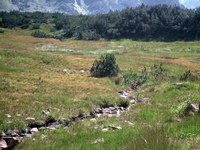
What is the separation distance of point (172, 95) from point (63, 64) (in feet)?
97.5

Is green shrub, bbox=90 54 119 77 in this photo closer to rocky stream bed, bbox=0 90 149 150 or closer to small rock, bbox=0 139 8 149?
rocky stream bed, bbox=0 90 149 150

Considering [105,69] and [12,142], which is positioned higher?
[12,142]

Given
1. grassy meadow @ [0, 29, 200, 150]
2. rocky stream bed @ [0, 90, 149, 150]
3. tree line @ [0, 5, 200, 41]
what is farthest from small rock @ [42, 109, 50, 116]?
tree line @ [0, 5, 200, 41]

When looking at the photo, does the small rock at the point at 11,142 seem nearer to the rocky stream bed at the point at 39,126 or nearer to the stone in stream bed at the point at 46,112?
the rocky stream bed at the point at 39,126

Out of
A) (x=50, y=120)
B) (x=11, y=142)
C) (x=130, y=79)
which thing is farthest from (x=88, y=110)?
(x=130, y=79)

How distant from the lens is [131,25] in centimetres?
14462

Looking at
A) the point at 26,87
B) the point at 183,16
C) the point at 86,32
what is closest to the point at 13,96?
the point at 26,87

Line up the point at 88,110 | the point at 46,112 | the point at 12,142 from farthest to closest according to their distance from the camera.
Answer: the point at 88,110, the point at 46,112, the point at 12,142


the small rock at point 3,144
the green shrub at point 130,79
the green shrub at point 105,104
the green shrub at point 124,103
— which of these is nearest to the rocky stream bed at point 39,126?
the small rock at point 3,144

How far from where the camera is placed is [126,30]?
143m

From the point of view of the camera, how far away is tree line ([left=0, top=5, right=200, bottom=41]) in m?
134

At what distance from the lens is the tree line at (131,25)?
134 metres

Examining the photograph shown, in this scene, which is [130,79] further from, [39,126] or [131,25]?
[131,25]

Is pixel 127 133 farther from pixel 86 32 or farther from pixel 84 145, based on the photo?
pixel 86 32
